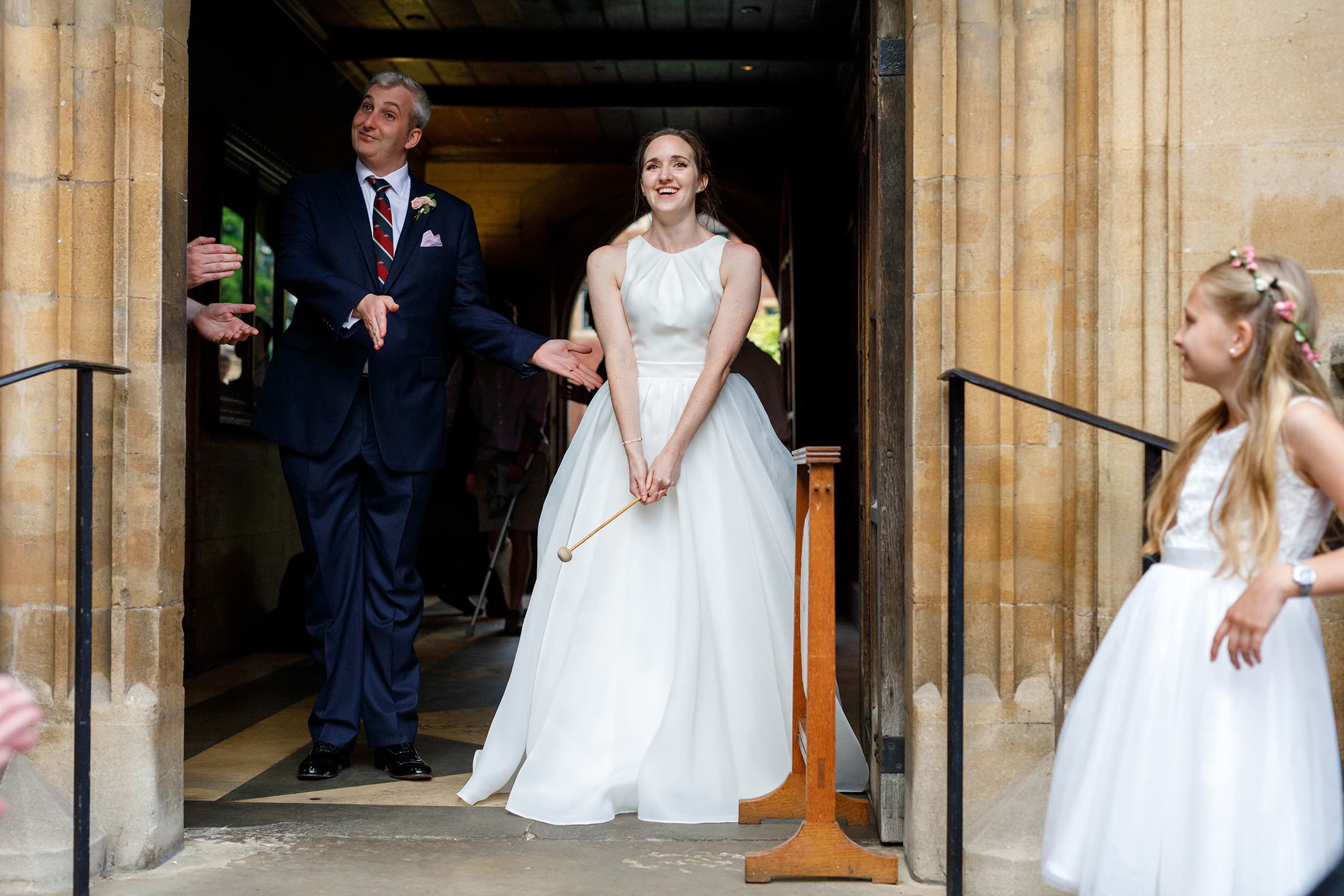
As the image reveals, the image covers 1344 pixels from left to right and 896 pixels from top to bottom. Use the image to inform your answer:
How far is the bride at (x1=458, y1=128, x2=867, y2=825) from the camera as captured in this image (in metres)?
3.59

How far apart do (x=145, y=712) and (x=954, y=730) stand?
194cm

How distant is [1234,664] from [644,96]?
8.31 m

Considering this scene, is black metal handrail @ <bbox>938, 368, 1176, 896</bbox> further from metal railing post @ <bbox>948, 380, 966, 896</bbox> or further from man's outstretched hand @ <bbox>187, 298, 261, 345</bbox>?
man's outstretched hand @ <bbox>187, 298, 261, 345</bbox>

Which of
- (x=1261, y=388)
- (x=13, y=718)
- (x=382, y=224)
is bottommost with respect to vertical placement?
(x=13, y=718)

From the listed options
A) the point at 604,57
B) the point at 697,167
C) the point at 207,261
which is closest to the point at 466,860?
the point at 207,261

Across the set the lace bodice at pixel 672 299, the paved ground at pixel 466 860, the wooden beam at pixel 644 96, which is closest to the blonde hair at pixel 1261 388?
the paved ground at pixel 466 860

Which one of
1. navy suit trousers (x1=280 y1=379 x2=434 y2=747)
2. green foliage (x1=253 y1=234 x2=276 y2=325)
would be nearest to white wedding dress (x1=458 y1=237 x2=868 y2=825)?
navy suit trousers (x1=280 y1=379 x2=434 y2=747)

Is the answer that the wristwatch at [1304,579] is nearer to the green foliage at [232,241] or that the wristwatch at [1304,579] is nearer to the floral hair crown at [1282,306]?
the floral hair crown at [1282,306]

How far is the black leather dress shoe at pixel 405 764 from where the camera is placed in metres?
3.96

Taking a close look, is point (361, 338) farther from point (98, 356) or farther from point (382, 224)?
point (98, 356)

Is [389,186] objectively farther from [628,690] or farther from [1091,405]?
[1091,405]

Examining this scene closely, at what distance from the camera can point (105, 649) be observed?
313 cm

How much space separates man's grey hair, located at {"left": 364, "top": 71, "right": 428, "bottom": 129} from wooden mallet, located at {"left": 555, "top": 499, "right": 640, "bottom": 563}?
1.47 meters

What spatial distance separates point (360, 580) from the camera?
402 cm
